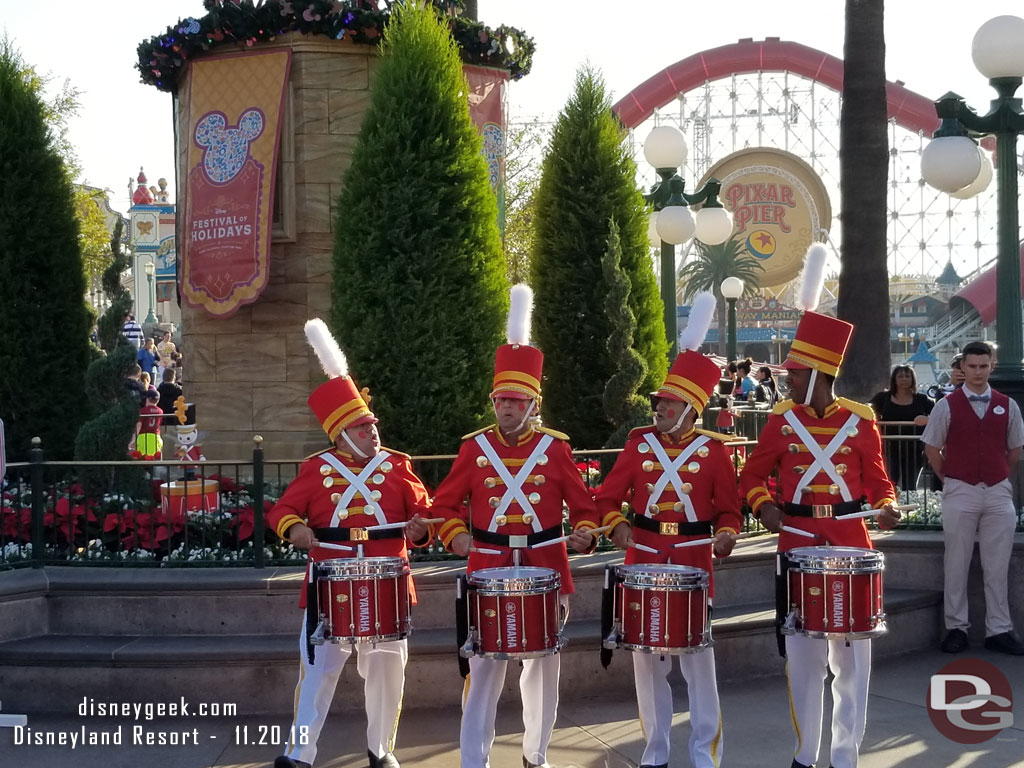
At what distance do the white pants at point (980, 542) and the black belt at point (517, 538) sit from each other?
3926mm

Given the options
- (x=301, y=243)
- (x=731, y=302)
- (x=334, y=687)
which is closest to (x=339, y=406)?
(x=334, y=687)

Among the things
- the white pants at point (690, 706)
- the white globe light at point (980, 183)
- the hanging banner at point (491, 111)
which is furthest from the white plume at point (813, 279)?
the white globe light at point (980, 183)

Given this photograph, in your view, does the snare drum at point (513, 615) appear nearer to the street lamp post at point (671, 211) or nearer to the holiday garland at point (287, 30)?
the holiday garland at point (287, 30)

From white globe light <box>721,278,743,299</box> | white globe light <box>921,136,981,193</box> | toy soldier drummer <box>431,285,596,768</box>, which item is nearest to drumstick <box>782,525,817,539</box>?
toy soldier drummer <box>431,285,596,768</box>

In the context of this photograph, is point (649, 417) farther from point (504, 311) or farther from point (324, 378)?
point (324, 378)

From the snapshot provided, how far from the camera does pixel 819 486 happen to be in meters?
6.12

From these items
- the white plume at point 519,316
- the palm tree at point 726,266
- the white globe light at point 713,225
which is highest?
the palm tree at point 726,266

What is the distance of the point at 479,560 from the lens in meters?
6.07

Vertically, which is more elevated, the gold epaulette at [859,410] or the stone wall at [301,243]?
the stone wall at [301,243]

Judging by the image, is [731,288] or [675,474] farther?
[731,288]

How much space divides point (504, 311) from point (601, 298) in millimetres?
2418

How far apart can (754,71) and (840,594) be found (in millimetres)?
57895

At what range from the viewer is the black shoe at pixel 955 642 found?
8.83m

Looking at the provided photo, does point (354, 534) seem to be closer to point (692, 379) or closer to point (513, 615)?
point (513, 615)
